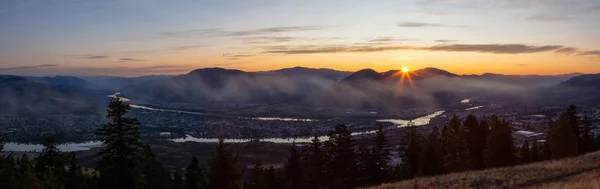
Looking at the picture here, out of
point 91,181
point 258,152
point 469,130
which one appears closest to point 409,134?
point 469,130

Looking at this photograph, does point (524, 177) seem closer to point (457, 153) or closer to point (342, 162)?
point (342, 162)

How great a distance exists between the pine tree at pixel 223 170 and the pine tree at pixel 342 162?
1446 centimetres

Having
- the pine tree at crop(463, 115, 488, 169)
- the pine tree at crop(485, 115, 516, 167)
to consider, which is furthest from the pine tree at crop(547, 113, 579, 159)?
the pine tree at crop(485, 115, 516, 167)

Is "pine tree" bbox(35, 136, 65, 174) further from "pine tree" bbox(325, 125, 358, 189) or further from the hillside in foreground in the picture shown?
"pine tree" bbox(325, 125, 358, 189)

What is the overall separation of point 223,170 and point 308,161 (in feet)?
61.6

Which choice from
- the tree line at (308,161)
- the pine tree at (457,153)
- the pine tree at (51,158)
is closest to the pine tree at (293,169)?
the tree line at (308,161)

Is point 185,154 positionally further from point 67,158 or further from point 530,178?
point 530,178

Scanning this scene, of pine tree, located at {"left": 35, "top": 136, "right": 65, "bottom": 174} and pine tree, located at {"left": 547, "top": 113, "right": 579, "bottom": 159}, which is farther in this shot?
pine tree, located at {"left": 547, "top": 113, "right": 579, "bottom": 159}

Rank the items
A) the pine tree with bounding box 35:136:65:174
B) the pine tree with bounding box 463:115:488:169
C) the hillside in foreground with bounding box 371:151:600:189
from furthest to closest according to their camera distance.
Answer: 1. the pine tree with bounding box 463:115:488:169
2. the pine tree with bounding box 35:136:65:174
3. the hillside in foreground with bounding box 371:151:600:189

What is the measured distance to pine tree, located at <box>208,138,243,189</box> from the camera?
37.6m

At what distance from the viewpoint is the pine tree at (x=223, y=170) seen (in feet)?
123

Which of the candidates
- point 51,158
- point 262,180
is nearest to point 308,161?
point 262,180

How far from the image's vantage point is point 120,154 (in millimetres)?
29828

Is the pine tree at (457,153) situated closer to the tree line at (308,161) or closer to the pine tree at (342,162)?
the tree line at (308,161)
